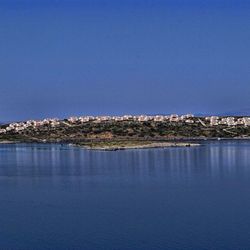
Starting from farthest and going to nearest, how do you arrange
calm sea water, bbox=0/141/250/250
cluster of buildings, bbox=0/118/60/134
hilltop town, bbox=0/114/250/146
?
cluster of buildings, bbox=0/118/60/134 → hilltop town, bbox=0/114/250/146 → calm sea water, bbox=0/141/250/250

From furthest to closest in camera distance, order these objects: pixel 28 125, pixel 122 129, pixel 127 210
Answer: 1. pixel 28 125
2. pixel 122 129
3. pixel 127 210

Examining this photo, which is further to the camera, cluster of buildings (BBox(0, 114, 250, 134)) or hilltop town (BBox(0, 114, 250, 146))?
cluster of buildings (BBox(0, 114, 250, 134))

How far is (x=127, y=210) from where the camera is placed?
18156 mm

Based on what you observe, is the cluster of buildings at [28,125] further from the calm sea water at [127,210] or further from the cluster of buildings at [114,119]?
the calm sea water at [127,210]

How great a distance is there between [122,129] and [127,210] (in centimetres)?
8268

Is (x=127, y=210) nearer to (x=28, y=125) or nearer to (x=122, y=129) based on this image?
(x=122, y=129)

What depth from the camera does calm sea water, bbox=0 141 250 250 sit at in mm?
13820

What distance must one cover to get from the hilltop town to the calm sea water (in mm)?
57971

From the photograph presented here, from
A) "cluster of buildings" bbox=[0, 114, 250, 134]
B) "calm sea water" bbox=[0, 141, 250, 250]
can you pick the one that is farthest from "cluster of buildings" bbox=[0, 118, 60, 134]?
"calm sea water" bbox=[0, 141, 250, 250]

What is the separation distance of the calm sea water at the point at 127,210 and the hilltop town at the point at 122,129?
5797 cm

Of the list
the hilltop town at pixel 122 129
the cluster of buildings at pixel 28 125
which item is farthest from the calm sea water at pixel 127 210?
the cluster of buildings at pixel 28 125

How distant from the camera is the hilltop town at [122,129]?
9688 centimetres

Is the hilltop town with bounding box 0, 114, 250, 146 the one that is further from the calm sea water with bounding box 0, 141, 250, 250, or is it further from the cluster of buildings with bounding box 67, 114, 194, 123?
the calm sea water with bounding box 0, 141, 250, 250

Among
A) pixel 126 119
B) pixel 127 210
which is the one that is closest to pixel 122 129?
pixel 126 119
